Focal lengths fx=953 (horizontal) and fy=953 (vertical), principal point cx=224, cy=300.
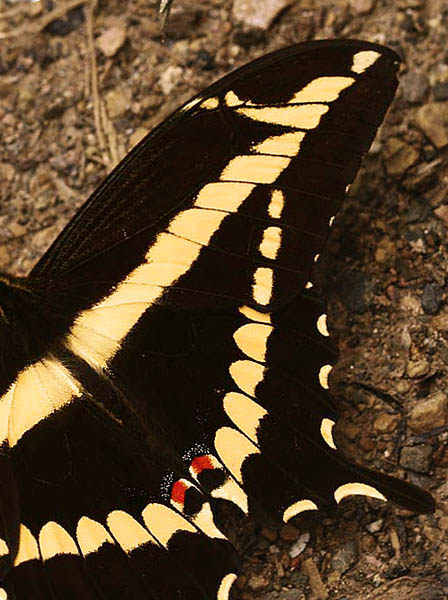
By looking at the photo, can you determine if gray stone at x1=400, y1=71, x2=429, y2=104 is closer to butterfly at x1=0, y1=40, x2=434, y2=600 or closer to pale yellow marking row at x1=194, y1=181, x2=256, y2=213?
butterfly at x1=0, y1=40, x2=434, y2=600

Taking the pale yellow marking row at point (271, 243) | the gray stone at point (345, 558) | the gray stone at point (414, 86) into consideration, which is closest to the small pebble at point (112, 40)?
the gray stone at point (414, 86)

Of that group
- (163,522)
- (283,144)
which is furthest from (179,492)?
(283,144)

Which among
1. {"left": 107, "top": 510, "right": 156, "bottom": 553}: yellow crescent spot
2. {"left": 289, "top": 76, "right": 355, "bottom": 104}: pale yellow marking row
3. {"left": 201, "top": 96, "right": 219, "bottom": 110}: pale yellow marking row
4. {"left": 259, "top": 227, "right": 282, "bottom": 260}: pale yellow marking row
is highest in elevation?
{"left": 201, "top": 96, "right": 219, "bottom": 110}: pale yellow marking row

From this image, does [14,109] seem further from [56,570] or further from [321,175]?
[56,570]

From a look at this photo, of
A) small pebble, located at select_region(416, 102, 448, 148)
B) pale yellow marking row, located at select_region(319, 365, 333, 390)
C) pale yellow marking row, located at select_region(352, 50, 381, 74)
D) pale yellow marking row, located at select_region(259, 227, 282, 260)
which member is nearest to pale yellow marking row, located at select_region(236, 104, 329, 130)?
pale yellow marking row, located at select_region(352, 50, 381, 74)

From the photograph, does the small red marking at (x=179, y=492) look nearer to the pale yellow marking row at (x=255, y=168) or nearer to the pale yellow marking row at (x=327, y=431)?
the pale yellow marking row at (x=327, y=431)

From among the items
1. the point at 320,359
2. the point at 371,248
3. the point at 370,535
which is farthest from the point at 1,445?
the point at 371,248
